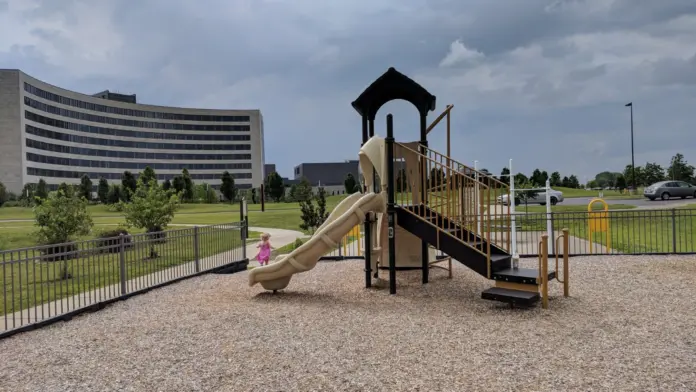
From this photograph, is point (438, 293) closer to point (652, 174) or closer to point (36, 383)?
point (36, 383)

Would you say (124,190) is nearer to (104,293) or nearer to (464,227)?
(104,293)

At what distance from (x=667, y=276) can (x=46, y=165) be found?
319 feet

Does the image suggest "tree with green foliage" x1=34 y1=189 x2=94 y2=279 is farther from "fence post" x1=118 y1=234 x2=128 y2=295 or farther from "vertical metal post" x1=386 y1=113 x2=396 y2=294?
"vertical metal post" x1=386 y1=113 x2=396 y2=294

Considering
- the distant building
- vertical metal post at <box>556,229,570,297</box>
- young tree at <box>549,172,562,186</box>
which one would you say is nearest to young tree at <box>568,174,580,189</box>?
young tree at <box>549,172,562,186</box>

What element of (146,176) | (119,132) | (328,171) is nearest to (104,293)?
(146,176)

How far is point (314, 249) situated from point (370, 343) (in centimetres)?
298

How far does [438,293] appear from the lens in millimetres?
8461

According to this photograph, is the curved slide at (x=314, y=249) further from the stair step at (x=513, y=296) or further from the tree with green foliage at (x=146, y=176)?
the tree with green foliage at (x=146, y=176)

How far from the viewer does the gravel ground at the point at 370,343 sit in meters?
4.39

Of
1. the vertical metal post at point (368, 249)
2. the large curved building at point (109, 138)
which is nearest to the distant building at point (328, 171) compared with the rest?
the large curved building at point (109, 138)

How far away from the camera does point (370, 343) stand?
18.0ft

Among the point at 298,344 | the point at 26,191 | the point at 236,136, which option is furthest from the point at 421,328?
the point at 236,136

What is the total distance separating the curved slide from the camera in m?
8.20

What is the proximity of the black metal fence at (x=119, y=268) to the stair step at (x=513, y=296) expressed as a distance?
21.1 ft
